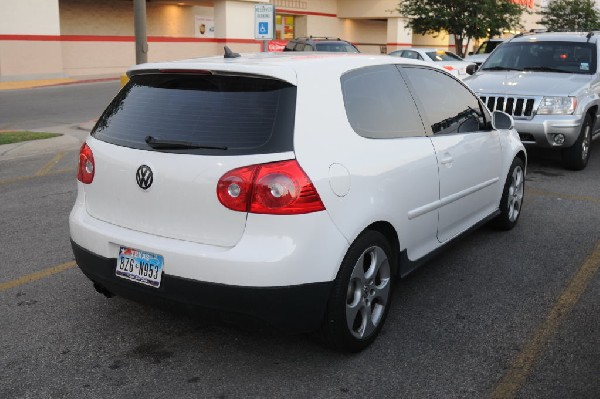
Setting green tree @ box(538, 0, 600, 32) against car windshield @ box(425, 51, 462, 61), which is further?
green tree @ box(538, 0, 600, 32)

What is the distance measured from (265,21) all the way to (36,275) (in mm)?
10286

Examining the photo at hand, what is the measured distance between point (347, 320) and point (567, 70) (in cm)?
760

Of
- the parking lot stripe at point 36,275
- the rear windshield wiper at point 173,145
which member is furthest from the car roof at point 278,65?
the parking lot stripe at point 36,275

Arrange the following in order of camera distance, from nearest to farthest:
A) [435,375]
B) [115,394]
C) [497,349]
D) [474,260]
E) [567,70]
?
[115,394]
[435,375]
[497,349]
[474,260]
[567,70]

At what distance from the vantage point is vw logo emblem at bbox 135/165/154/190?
11.4ft

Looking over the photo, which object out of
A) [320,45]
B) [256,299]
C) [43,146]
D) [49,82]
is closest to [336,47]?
[320,45]

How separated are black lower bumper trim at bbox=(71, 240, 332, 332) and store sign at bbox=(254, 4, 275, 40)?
11.3 metres

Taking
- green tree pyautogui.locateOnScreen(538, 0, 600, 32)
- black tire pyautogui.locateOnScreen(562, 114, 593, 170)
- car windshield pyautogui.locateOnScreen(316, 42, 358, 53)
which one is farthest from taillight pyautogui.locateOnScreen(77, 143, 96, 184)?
green tree pyautogui.locateOnScreen(538, 0, 600, 32)

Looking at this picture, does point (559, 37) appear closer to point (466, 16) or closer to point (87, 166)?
point (87, 166)

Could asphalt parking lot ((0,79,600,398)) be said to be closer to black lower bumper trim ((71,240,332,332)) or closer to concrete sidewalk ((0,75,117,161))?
black lower bumper trim ((71,240,332,332))

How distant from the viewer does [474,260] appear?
543 cm

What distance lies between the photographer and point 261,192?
10.6 feet

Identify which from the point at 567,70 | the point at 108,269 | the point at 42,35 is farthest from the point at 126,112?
the point at 42,35

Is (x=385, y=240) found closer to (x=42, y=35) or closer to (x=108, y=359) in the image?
(x=108, y=359)
